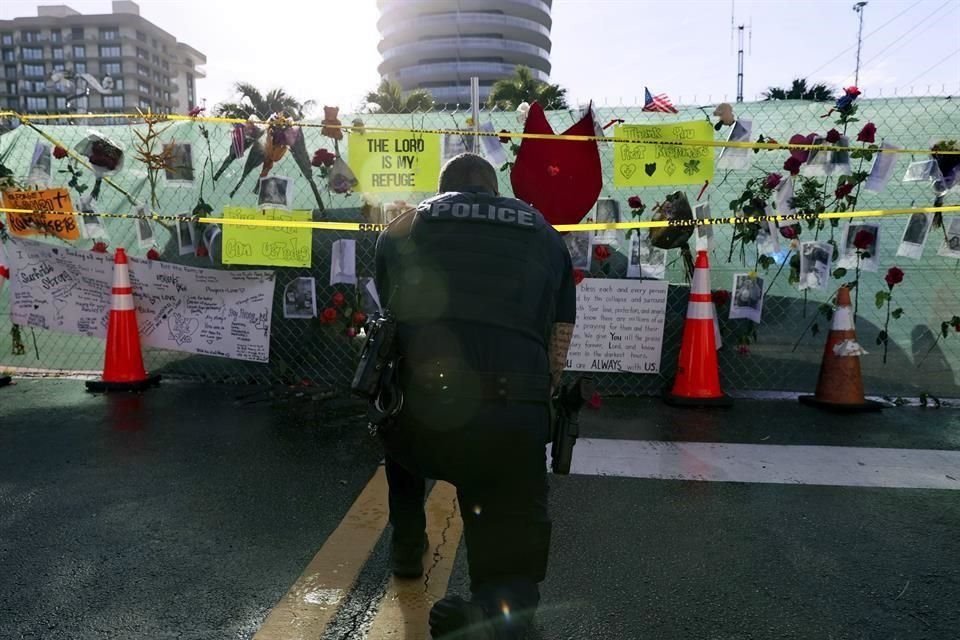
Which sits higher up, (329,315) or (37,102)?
(37,102)

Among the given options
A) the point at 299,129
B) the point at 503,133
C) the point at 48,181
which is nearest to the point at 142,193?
the point at 48,181

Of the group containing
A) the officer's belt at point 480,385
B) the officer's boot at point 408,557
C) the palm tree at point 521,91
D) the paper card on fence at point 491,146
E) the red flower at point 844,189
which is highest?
the palm tree at point 521,91

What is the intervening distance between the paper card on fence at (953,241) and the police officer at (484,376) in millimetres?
4650

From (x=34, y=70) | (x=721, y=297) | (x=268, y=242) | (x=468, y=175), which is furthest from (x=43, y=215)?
(x=34, y=70)

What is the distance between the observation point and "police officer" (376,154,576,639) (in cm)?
199

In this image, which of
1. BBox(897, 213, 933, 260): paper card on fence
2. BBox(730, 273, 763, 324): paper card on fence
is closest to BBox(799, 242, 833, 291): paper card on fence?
BBox(730, 273, 763, 324): paper card on fence

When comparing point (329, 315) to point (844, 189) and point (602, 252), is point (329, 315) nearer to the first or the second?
point (602, 252)

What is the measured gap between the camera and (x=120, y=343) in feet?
19.0

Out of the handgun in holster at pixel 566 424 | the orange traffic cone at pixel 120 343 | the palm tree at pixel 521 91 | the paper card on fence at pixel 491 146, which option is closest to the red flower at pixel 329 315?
the orange traffic cone at pixel 120 343

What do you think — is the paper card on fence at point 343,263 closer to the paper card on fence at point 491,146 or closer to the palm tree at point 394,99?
the paper card on fence at point 491,146

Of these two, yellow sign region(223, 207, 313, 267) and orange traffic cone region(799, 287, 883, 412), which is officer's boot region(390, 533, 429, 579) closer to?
yellow sign region(223, 207, 313, 267)

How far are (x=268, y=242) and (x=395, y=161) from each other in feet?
4.18

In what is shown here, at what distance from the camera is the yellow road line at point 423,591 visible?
2299 mm

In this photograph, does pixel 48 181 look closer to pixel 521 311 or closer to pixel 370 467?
pixel 370 467
